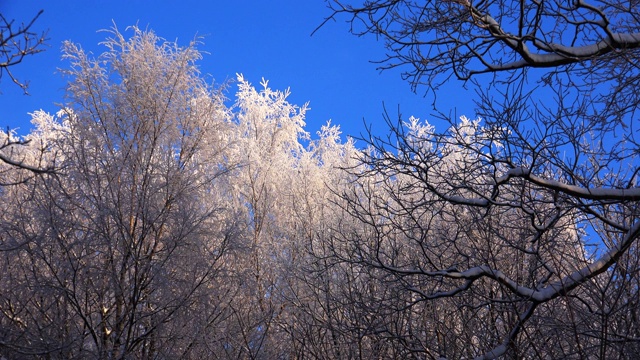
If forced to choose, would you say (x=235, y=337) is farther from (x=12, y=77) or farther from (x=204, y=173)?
(x=12, y=77)

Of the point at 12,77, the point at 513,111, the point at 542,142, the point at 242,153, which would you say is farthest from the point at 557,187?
the point at 242,153

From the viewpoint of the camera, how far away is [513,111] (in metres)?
4.96

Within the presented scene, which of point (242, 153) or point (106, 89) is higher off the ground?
point (242, 153)

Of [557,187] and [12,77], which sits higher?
[12,77]

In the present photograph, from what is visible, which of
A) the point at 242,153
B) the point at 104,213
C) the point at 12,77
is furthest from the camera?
the point at 242,153

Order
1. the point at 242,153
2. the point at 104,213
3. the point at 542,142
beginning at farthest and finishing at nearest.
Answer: the point at 242,153 → the point at 104,213 → the point at 542,142

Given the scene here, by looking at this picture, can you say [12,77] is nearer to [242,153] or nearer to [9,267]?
[9,267]

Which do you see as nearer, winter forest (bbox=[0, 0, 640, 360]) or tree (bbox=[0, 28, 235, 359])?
winter forest (bbox=[0, 0, 640, 360])

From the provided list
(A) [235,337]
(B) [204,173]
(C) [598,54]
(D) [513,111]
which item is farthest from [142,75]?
(C) [598,54]

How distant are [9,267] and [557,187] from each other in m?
7.72

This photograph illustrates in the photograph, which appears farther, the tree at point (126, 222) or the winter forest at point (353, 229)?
the tree at point (126, 222)

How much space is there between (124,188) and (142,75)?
214 cm

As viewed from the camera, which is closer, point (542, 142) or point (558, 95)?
point (542, 142)

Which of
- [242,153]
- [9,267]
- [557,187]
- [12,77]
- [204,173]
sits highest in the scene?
[242,153]
